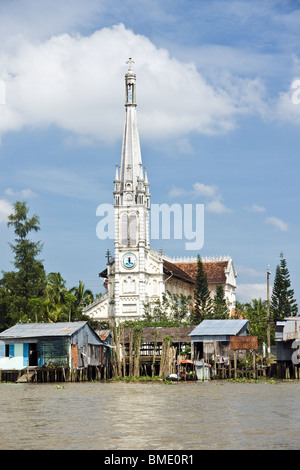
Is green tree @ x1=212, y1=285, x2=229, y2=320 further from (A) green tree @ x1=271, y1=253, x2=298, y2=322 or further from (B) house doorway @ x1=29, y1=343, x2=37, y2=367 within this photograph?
(B) house doorway @ x1=29, y1=343, x2=37, y2=367

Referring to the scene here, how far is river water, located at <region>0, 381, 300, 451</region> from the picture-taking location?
21172mm

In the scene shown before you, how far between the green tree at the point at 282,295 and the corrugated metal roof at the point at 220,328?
74.2 ft

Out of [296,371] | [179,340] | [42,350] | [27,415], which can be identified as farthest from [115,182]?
[27,415]

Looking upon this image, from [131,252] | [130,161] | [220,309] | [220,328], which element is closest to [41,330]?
[220,328]

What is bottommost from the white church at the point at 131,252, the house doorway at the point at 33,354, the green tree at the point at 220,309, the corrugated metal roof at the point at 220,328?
the house doorway at the point at 33,354

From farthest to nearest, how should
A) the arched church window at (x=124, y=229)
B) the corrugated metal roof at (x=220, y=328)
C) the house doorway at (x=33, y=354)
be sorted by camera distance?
the arched church window at (x=124, y=229)
the corrugated metal roof at (x=220, y=328)
the house doorway at (x=33, y=354)

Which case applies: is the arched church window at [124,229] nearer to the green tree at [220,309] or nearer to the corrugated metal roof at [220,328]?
the green tree at [220,309]

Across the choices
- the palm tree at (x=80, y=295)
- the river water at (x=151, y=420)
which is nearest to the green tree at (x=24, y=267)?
the palm tree at (x=80, y=295)

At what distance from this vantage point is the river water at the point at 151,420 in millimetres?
21172

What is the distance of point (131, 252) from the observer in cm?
9200

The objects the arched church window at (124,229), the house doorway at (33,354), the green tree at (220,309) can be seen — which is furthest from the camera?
the arched church window at (124,229)

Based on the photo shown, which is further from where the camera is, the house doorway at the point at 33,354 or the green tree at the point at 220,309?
the green tree at the point at 220,309
